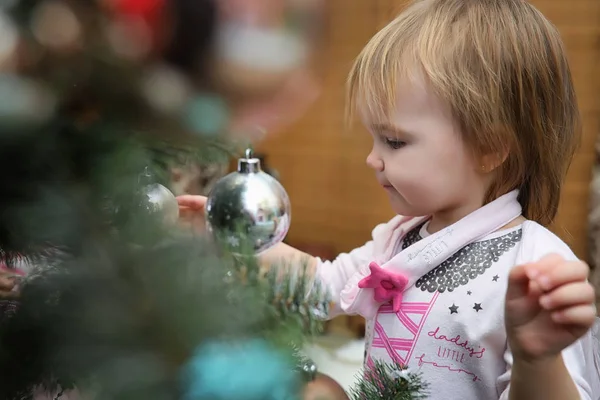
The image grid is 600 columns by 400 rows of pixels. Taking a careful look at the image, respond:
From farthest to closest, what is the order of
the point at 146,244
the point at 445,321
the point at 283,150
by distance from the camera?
the point at 283,150, the point at 445,321, the point at 146,244

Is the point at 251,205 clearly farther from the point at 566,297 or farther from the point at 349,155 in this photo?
the point at 349,155

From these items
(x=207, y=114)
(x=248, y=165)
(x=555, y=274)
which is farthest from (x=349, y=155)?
(x=207, y=114)

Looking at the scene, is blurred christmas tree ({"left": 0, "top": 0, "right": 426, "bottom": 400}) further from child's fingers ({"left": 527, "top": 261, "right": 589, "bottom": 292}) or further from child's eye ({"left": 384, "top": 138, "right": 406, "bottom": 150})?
child's eye ({"left": 384, "top": 138, "right": 406, "bottom": 150})

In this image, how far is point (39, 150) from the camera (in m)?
0.29

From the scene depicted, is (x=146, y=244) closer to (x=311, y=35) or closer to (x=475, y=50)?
(x=311, y=35)

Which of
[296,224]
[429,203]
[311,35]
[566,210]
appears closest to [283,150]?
[296,224]

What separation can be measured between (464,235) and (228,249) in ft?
1.44

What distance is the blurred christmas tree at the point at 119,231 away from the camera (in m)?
0.26

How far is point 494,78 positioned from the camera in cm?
67

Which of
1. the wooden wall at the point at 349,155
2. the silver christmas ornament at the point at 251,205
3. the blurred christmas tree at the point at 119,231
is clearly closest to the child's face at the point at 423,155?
the silver christmas ornament at the point at 251,205

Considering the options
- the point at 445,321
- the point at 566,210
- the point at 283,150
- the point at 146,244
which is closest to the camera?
the point at 146,244

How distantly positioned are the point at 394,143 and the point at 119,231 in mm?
457

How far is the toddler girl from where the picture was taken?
650mm

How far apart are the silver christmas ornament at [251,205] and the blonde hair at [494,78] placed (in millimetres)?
153
